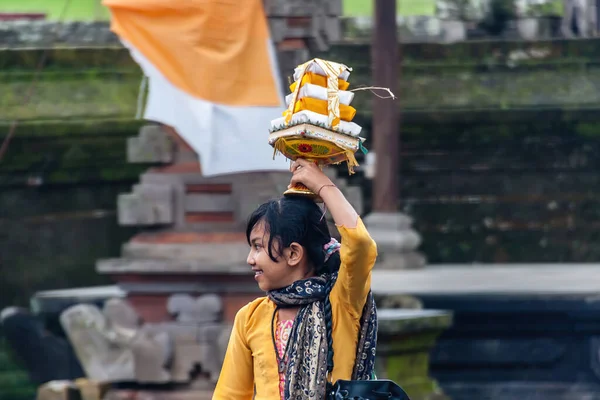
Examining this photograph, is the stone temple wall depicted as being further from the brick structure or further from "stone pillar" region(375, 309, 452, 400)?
"stone pillar" region(375, 309, 452, 400)

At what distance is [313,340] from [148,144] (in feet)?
13.4

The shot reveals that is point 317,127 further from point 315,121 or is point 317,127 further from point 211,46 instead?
point 211,46

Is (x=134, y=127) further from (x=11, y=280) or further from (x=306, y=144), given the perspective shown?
(x=306, y=144)

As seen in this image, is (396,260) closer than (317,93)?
No

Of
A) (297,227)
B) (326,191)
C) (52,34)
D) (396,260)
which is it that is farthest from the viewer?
(396,260)

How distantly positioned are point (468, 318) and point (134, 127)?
3.48 meters

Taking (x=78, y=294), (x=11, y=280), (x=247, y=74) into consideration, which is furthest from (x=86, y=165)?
(x=247, y=74)

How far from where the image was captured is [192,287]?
7.11 metres

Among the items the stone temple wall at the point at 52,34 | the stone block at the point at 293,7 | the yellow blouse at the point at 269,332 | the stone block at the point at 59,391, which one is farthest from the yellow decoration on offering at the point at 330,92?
the stone temple wall at the point at 52,34

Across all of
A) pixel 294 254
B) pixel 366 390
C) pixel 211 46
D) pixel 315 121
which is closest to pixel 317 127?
pixel 315 121

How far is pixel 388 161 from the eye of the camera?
1173cm

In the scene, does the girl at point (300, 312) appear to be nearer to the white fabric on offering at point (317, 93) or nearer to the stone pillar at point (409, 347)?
the white fabric on offering at point (317, 93)

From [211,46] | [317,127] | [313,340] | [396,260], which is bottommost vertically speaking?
[396,260]

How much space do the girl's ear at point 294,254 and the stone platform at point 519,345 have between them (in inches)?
198
